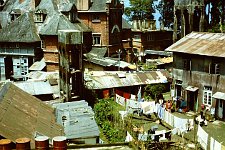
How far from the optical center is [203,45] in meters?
33.4

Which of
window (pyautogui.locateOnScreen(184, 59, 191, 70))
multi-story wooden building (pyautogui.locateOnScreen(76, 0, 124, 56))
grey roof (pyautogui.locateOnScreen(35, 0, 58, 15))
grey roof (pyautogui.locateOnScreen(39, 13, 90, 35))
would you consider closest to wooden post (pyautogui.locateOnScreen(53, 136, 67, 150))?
window (pyautogui.locateOnScreen(184, 59, 191, 70))

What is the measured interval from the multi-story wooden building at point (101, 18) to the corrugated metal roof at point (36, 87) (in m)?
19.2

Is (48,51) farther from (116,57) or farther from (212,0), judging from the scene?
(212,0)

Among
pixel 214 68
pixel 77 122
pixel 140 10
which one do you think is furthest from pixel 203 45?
pixel 140 10

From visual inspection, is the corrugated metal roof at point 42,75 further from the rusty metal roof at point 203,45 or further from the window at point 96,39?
the rusty metal roof at point 203,45

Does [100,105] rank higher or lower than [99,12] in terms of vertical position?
lower

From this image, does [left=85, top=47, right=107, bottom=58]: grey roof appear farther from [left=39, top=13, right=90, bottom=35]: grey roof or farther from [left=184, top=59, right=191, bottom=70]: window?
[left=184, top=59, right=191, bottom=70]: window

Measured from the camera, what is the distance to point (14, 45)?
44.9 metres

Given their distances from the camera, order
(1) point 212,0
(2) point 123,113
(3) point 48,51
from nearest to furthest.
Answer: (2) point 123,113
(3) point 48,51
(1) point 212,0

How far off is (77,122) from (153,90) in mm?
18601

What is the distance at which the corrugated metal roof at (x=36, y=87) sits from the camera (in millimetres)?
31217

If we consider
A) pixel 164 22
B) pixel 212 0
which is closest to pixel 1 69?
pixel 212 0

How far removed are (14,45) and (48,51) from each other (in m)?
4.98

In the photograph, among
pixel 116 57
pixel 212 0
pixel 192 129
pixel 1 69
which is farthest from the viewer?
pixel 212 0
